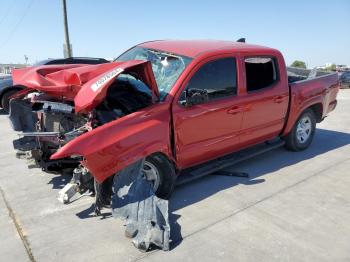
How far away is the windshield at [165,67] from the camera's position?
4492mm

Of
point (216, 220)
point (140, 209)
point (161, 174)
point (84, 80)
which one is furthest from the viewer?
point (161, 174)

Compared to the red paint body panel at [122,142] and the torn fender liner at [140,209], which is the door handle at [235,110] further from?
the torn fender liner at [140,209]

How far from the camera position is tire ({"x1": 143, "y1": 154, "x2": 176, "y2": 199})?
170 inches

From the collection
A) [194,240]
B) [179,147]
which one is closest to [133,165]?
[179,147]

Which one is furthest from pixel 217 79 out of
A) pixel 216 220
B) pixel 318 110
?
pixel 318 110

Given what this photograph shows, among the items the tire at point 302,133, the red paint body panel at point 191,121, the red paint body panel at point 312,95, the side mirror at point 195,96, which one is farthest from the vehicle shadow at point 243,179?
the side mirror at point 195,96

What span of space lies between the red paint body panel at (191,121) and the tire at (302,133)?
0.27 m

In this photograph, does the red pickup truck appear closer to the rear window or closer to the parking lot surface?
the rear window

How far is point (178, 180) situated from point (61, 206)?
1550mm

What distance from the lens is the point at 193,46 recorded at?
5.04 meters

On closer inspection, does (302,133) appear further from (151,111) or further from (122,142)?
(122,142)

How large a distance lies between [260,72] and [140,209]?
2931mm

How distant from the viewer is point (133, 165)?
4.10 meters

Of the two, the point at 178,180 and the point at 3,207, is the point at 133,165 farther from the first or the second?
the point at 3,207
